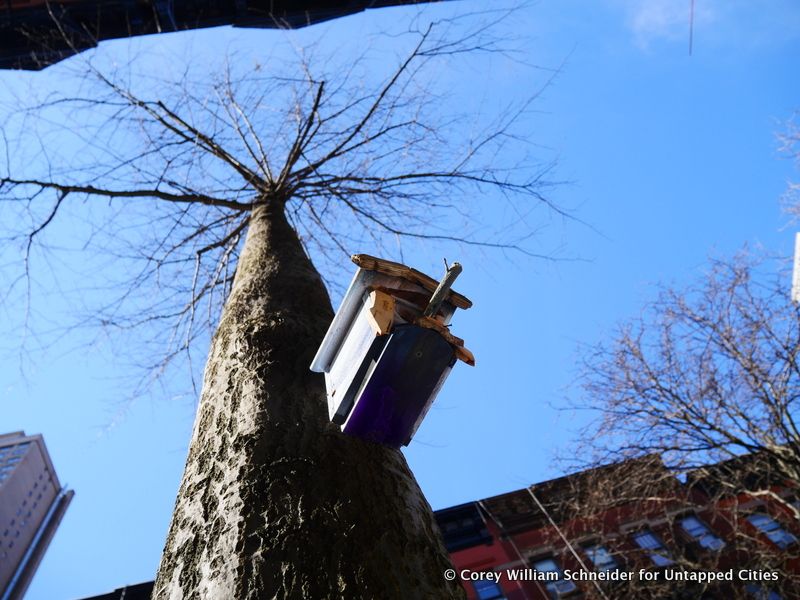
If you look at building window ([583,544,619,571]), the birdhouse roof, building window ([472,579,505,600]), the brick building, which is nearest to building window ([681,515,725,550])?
the brick building

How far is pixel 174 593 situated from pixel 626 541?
13423mm

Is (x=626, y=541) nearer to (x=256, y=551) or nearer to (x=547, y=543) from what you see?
(x=547, y=543)

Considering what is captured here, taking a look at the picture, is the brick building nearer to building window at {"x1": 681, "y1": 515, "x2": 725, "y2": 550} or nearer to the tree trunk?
building window at {"x1": 681, "y1": 515, "x2": 725, "y2": 550}

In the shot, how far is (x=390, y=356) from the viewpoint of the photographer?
1334 mm

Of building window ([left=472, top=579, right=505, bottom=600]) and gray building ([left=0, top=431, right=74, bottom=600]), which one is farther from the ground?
gray building ([left=0, top=431, right=74, bottom=600])

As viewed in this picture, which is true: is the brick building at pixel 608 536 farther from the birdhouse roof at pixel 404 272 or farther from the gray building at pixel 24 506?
the gray building at pixel 24 506

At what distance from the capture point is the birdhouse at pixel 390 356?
1.34 meters

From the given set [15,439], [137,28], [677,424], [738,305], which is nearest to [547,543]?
[677,424]

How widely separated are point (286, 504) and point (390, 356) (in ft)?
1.43

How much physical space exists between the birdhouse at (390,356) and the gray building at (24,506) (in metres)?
53.0

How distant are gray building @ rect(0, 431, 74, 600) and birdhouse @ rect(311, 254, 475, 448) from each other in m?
53.0

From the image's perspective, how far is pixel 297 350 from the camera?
1764 millimetres

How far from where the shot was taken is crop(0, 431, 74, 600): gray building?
43969 millimetres

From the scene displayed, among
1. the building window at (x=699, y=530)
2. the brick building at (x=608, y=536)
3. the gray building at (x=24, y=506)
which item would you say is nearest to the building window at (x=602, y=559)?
the brick building at (x=608, y=536)
